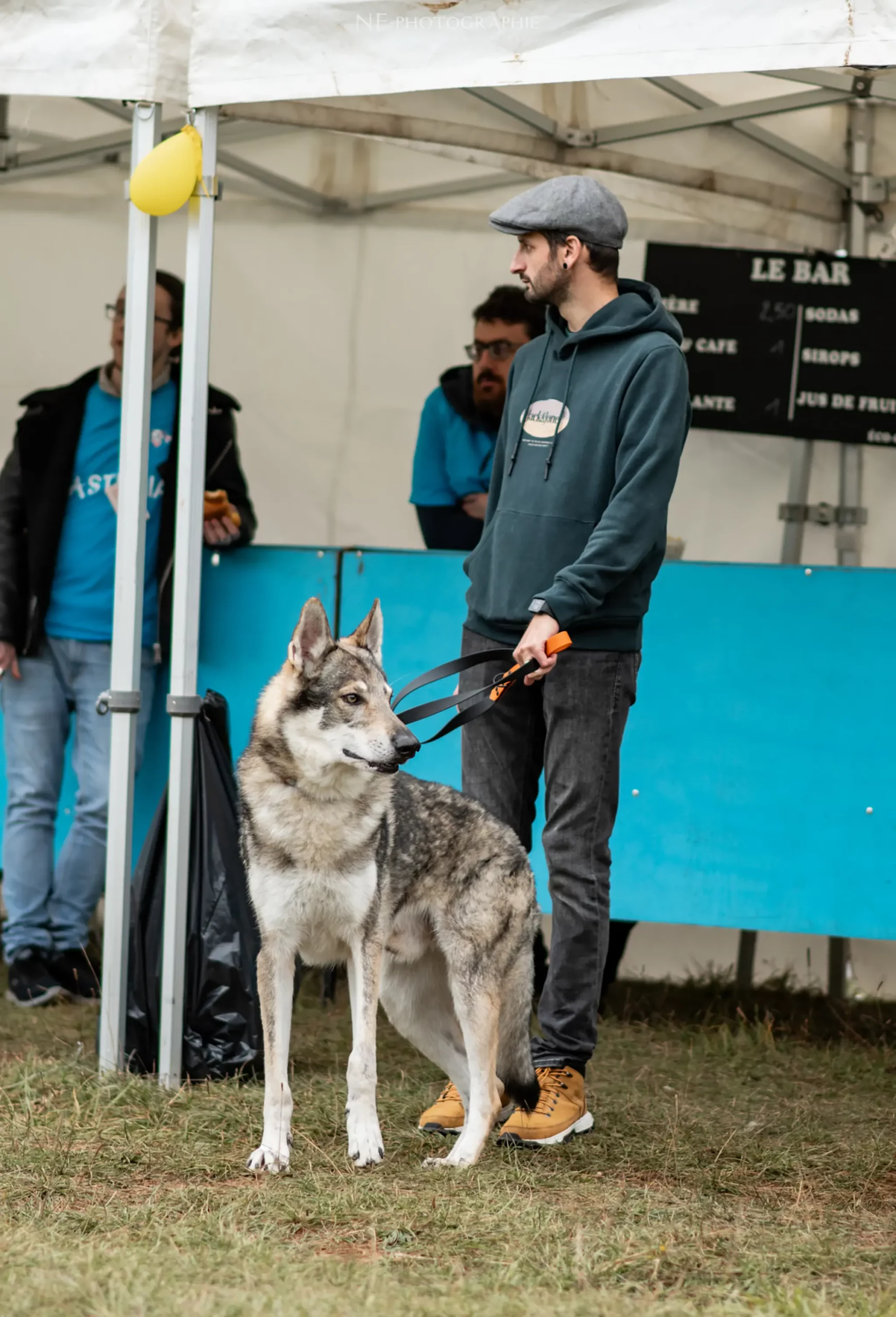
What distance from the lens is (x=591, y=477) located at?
11.6ft

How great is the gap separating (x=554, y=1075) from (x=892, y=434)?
2.99 meters

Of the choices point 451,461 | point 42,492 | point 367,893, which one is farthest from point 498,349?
point 367,893

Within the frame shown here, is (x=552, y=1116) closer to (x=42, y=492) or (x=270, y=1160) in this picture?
(x=270, y=1160)

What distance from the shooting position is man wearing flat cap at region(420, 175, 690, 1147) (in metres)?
3.49

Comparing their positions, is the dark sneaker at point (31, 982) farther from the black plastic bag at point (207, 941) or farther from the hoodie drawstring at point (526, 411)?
the hoodie drawstring at point (526, 411)

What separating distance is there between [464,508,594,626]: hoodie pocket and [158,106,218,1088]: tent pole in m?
0.91

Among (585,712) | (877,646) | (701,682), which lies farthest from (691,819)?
(585,712)

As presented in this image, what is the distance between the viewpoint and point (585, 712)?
359 cm

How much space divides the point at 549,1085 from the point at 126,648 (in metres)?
1.66

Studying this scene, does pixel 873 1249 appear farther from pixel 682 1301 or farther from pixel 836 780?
pixel 836 780

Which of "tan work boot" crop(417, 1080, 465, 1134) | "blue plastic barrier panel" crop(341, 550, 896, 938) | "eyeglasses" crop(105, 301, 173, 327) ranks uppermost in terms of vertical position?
"eyeglasses" crop(105, 301, 173, 327)

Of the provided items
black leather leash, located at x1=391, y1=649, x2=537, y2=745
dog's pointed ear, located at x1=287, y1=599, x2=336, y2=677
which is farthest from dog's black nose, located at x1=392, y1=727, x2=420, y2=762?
dog's pointed ear, located at x1=287, y1=599, x2=336, y2=677

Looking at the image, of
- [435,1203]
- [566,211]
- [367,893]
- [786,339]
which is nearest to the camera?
[435,1203]

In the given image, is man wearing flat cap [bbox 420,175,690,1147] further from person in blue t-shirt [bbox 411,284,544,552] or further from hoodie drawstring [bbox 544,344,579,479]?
person in blue t-shirt [bbox 411,284,544,552]
